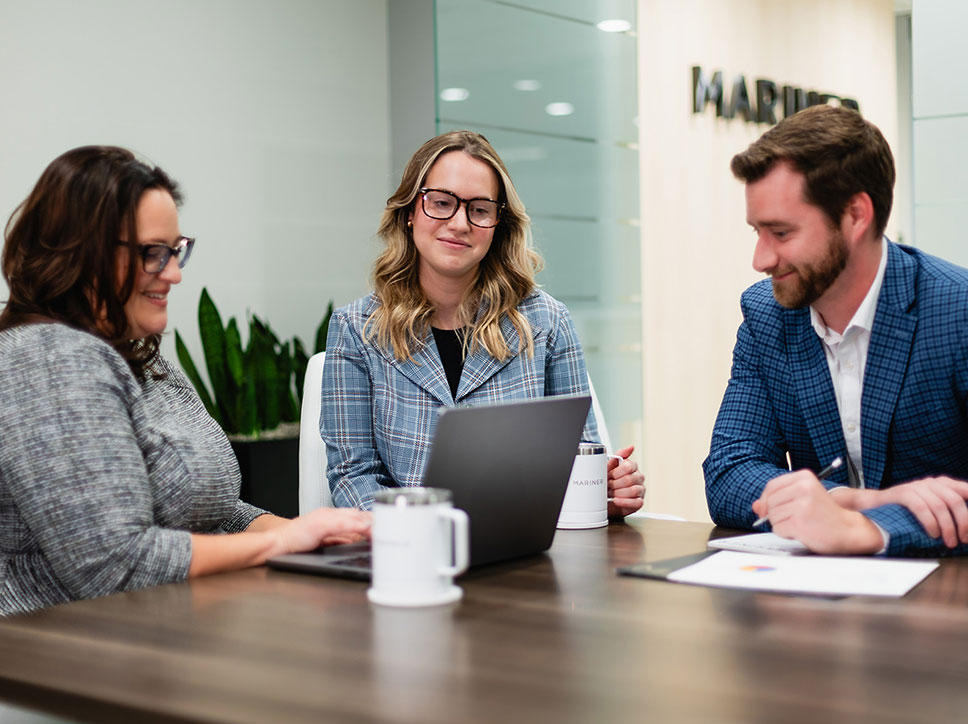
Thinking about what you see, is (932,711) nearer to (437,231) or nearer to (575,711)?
(575,711)

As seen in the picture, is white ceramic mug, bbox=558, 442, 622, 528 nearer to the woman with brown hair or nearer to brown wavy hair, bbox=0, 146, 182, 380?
the woman with brown hair

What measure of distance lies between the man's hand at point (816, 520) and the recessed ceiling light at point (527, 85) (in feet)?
10.6

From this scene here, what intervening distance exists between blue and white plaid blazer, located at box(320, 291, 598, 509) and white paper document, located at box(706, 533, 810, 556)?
60 cm

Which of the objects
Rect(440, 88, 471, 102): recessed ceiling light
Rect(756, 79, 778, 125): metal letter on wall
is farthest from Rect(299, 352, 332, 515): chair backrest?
Rect(756, 79, 778, 125): metal letter on wall

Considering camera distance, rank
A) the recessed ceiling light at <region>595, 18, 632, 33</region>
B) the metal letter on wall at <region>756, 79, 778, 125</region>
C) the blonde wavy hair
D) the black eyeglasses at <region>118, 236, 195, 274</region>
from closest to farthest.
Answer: the black eyeglasses at <region>118, 236, 195, 274</region>, the blonde wavy hair, the recessed ceiling light at <region>595, 18, 632, 33</region>, the metal letter on wall at <region>756, 79, 778, 125</region>

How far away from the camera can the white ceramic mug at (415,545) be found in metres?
1.33

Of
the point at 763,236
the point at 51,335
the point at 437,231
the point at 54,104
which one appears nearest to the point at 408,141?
the point at 54,104

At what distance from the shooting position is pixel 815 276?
1.96 m

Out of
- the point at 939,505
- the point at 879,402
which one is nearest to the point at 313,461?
the point at 879,402

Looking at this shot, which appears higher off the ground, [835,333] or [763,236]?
[763,236]

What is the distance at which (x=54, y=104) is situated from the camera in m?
3.81

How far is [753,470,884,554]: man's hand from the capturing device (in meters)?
1.57

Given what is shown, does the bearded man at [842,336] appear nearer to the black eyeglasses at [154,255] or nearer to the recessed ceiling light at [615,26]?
the black eyeglasses at [154,255]

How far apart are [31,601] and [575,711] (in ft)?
3.16
